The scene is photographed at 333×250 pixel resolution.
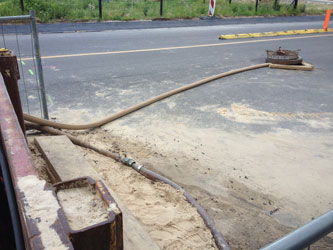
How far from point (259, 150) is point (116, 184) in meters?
2.22

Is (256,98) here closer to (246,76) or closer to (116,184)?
(246,76)

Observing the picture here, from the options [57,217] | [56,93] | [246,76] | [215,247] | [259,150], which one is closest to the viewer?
[57,217]

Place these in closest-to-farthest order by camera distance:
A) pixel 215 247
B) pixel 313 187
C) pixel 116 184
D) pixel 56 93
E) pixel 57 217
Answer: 1. pixel 57 217
2. pixel 215 247
3. pixel 116 184
4. pixel 313 187
5. pixel 56 93

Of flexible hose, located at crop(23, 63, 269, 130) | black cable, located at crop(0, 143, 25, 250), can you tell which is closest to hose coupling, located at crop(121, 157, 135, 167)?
flexible hose, located at crop(23, 63, 269, 130)

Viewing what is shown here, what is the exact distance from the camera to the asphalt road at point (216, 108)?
4.23 m

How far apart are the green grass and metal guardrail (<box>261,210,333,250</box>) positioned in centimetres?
1552

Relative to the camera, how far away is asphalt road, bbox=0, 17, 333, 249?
4.23 meters

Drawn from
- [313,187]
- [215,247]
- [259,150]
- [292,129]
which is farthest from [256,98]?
[215,247]

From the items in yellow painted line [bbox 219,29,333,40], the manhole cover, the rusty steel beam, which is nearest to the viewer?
the rusty steel beam

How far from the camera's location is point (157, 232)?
127 inches

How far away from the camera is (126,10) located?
19.1m

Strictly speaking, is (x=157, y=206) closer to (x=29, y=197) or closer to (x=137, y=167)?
(x=137, y=167)

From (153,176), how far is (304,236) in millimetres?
2900

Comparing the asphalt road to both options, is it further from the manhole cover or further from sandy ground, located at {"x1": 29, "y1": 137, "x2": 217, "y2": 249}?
the manhole cover
